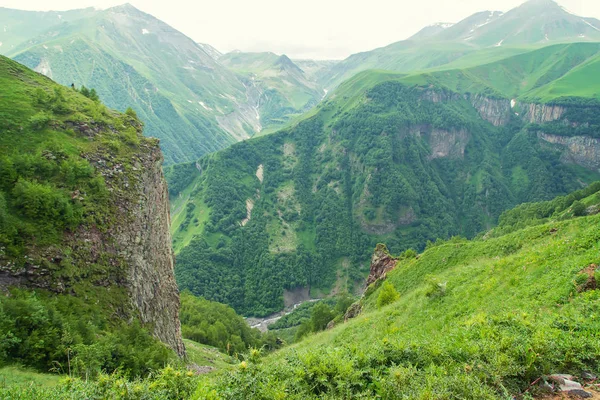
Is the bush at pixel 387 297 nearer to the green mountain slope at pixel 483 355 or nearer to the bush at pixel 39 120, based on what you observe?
the green mountain slope at pixel 483 355

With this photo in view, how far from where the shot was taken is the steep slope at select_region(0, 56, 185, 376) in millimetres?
21828

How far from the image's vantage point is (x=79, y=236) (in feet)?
105

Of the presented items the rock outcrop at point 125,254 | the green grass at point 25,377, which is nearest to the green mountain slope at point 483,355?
the green grass at point 25,377

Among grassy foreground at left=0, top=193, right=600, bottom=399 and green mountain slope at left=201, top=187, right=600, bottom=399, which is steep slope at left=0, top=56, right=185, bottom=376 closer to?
grassy foreground at left=0, top=193, right=600, bottom=399

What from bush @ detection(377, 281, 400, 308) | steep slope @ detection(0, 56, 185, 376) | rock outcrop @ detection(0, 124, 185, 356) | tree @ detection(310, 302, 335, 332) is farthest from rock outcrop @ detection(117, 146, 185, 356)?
tree @ detection(310, 302, 335, 332)

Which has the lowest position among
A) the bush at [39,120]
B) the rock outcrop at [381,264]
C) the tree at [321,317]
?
the tree at [321,317]

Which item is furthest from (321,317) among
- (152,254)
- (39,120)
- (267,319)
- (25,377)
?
(267,319)

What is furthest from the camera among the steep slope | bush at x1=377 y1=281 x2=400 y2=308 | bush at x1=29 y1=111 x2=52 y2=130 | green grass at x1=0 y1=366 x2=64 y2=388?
bush at x1=377 y1=281 x2=400 y2=308

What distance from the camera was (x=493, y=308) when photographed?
21.1 meters

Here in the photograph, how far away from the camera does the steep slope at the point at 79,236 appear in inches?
859

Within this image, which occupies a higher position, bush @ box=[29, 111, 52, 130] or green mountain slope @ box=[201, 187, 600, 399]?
bush @ box=[29, 111, 52, 130]

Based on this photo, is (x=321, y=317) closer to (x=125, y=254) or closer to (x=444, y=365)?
(x=125, y=254)

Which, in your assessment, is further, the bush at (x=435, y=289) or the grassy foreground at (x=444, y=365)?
the bush at (x=435, y=289)

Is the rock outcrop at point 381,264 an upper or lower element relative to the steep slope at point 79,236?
lower
